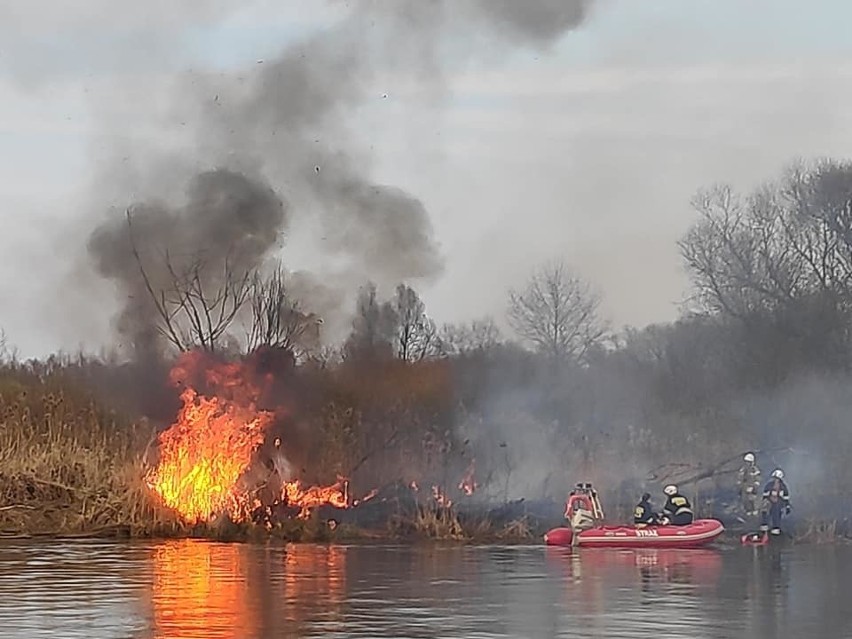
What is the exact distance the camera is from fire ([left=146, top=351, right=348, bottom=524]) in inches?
1286

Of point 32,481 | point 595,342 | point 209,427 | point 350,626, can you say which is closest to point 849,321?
point 595,342

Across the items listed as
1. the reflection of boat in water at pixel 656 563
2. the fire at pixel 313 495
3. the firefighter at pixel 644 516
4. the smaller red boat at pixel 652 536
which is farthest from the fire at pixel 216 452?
the reflection of boat in water at pixel 656 563

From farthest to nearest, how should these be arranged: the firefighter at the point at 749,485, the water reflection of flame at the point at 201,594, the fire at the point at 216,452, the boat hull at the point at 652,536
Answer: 1. the firefighter at the point at 749,485
2. the fire at the point at 216,452
3. the boat hull at the point at 652,536
4. the water reflection of flame at the point at 201,594

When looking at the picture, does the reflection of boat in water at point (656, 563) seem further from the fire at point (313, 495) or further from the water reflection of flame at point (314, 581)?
the fire at point (313, 495)

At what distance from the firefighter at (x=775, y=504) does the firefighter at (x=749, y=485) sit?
94 centimetres

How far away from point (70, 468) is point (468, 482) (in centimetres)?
982

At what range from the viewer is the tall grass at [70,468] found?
3284 cm

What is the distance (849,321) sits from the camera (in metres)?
45.2

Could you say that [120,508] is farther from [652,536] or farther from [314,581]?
[652,536]

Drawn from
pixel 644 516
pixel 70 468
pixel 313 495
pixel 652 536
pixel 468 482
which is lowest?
pixel 652 536

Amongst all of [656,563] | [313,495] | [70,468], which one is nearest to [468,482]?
[313,495]

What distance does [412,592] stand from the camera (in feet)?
67.8

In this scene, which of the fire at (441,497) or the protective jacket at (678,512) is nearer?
the protective jacket at (678,512)

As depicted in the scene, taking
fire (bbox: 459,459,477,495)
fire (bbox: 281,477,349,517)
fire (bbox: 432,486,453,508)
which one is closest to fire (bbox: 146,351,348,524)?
fire (bbox: 281,477,349,517)
